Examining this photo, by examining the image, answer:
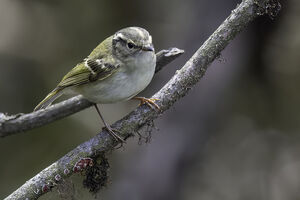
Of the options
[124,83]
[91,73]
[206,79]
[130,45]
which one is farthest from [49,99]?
[206,79]

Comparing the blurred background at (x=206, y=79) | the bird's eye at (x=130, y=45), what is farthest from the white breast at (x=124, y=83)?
the blurred background at (x=206, y=79)

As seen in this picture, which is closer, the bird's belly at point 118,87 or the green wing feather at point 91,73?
the bird's belly at point 118,87

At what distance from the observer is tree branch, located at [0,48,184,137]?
122 inches

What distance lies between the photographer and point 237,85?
21.6ft

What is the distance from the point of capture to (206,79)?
571cm

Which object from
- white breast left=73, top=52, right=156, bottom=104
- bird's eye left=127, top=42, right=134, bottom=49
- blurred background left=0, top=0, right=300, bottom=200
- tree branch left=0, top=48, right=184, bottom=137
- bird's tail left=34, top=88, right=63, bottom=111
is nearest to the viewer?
tree branch left=0, top=48, right=184, bottom=137

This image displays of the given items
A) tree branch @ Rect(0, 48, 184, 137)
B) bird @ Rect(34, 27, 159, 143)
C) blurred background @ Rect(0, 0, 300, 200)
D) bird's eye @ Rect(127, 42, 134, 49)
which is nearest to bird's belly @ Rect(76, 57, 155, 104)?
bird @ Rect(34, 27, 159, 143)

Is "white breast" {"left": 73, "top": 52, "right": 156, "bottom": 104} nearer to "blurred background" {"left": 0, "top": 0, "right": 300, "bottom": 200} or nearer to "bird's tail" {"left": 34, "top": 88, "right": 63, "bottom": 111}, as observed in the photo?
"bird's tail" {"left": 34, "top": 88, "right": 63, "bottom": 111}

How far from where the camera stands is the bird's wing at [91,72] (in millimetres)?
3994

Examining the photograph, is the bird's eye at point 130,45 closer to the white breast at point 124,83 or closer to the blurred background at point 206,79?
the white breast at point 124,83

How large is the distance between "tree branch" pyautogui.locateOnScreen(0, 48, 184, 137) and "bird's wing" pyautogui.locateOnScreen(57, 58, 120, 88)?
212 millimetres

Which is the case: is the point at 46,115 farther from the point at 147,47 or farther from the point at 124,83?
the point at 147,47

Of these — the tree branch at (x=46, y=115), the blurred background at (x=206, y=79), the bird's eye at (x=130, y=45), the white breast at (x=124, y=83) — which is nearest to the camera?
the tree branch at (x=46, y=115)

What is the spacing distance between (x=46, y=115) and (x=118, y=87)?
0.65 m
